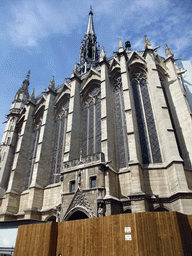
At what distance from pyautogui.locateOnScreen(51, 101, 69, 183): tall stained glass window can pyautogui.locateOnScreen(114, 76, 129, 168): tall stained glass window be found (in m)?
5.71

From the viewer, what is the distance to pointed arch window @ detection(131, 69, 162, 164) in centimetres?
1305

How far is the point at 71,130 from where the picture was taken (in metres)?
15.8

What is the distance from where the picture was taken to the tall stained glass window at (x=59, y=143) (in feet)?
54.7

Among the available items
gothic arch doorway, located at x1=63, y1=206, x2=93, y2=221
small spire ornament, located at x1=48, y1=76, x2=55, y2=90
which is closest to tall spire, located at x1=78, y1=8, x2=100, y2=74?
small spire ornament, located at x1=48, y1=76, x2=55, y2=90

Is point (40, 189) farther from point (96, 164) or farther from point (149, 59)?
point (149, 59)

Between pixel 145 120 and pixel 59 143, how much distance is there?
8.42 meters

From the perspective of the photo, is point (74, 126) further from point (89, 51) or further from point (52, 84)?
point (89, 51)

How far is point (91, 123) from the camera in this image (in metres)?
16.9

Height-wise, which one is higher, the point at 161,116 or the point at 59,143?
the point at 59,143

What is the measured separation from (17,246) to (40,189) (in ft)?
30.5

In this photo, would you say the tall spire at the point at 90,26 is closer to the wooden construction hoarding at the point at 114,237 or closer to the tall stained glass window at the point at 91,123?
the tall stained glass window at the point at 91,123

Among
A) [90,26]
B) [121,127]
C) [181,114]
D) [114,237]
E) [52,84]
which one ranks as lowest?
[114,237]

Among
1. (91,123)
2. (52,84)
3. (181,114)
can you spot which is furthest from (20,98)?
(181,114)

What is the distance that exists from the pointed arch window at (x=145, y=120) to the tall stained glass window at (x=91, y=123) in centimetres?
346
